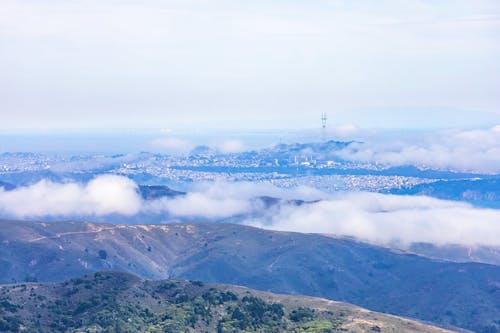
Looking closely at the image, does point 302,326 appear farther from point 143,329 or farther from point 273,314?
point 143,329

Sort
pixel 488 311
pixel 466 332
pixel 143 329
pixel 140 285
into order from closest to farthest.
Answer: pixel 143 329 → pixel 140 285 → pixel 466 332 → pixel 488 311

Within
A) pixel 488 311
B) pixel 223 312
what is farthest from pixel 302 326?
pixel 488 311

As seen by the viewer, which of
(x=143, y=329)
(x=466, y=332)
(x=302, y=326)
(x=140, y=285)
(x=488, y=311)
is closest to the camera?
(x=143, y=329)

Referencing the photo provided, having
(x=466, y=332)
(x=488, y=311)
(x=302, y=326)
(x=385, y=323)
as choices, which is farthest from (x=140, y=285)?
(x=488, y=311)

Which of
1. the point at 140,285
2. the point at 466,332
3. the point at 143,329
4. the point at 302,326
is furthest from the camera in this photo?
the point at 466,332

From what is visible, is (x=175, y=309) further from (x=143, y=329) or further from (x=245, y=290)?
(x=245, y=290)

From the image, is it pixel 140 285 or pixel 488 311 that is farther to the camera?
pixel 488 311

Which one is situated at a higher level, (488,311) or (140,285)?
(140,285)
